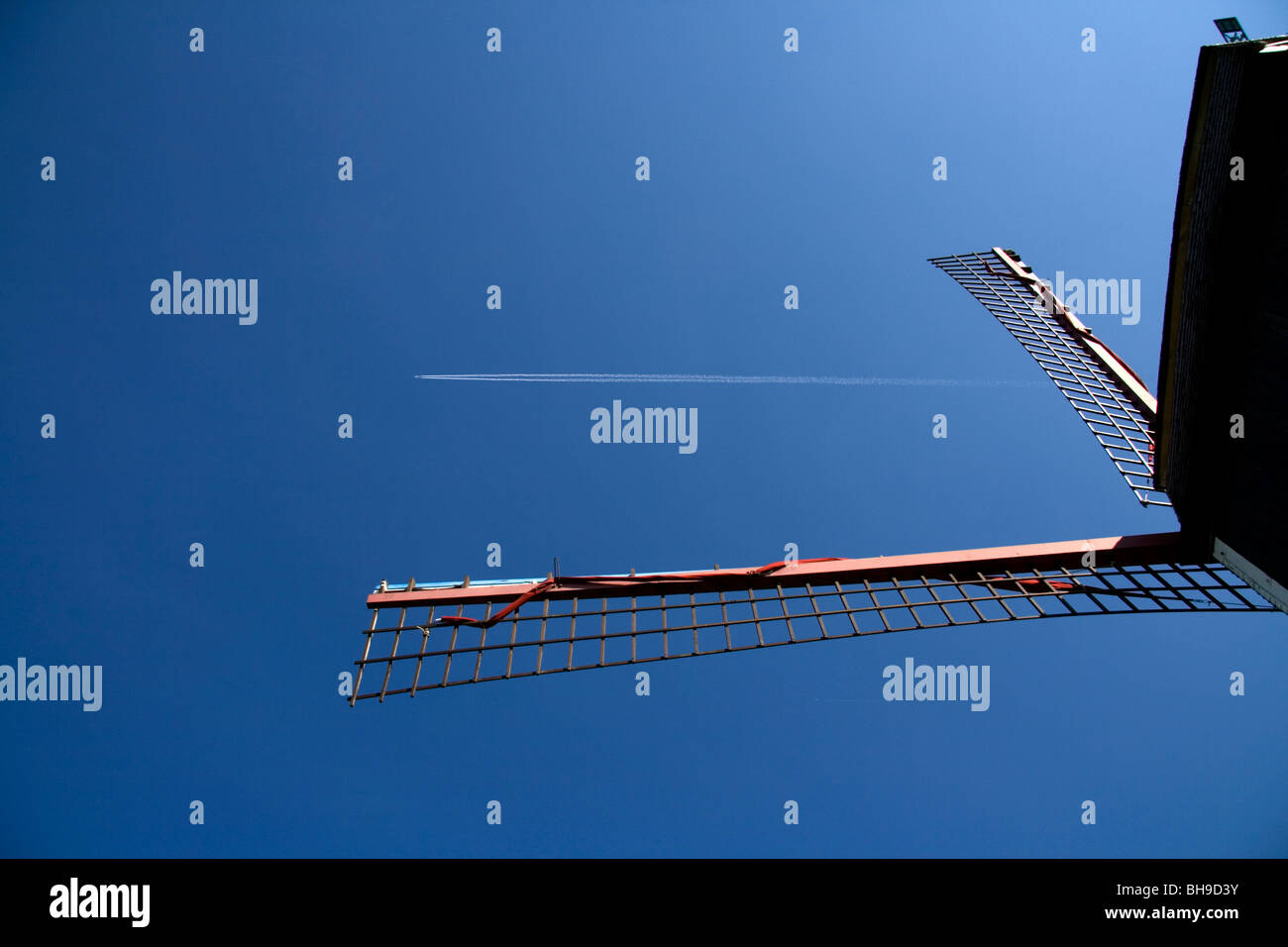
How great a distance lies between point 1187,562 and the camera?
33.4ft

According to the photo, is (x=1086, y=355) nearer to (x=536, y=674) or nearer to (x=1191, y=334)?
(x=1191, y=334)

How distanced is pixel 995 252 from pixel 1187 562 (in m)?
9.96

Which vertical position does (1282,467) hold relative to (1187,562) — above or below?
above

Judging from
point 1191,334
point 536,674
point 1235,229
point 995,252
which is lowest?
point 536,674

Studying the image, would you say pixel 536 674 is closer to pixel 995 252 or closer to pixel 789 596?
pixel 789 596

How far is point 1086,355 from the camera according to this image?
1393 centimetres

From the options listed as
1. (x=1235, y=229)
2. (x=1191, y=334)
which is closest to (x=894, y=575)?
(x=1191, y=334)

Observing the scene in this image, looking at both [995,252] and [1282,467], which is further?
[995,252]
